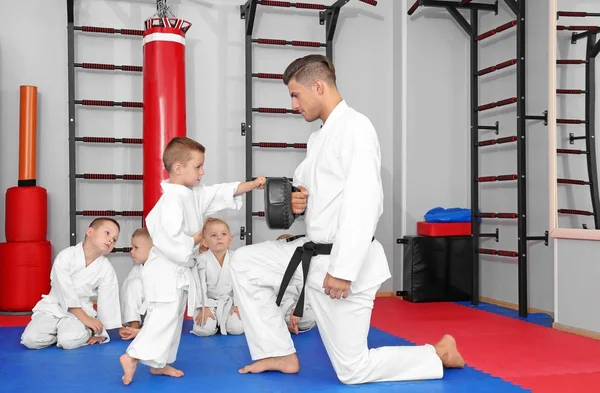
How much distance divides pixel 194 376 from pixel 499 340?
1.85 meters

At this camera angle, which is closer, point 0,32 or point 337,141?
point 337,141

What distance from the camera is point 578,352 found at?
11.6 feet

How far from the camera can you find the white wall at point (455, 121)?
549 centimetres

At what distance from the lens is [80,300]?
3.82 m

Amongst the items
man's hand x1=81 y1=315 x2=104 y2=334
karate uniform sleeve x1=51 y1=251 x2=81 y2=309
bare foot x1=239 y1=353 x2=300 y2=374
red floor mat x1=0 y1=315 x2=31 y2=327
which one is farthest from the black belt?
red floor mat x1=0 y1=315 x2=31 y2=327

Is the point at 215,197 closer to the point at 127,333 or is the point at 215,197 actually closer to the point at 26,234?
the point at 127,333

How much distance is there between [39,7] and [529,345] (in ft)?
14.3

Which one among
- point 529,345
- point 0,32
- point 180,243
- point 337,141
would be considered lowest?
point 529,345

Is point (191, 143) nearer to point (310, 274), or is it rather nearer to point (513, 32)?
point (310, 274)

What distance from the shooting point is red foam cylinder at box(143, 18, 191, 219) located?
4828 mm

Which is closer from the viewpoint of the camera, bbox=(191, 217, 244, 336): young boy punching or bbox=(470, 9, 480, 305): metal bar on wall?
bbox=(191, 217, 244, 336): young boy punching

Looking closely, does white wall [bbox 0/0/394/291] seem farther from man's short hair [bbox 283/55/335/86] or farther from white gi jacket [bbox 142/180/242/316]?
man's short hair [bbox 283/55/335/86]

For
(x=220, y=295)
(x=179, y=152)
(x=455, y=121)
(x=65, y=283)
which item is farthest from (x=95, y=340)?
(x=455, y=121)

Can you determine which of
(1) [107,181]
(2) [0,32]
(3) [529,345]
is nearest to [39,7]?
(2) [0,32]
